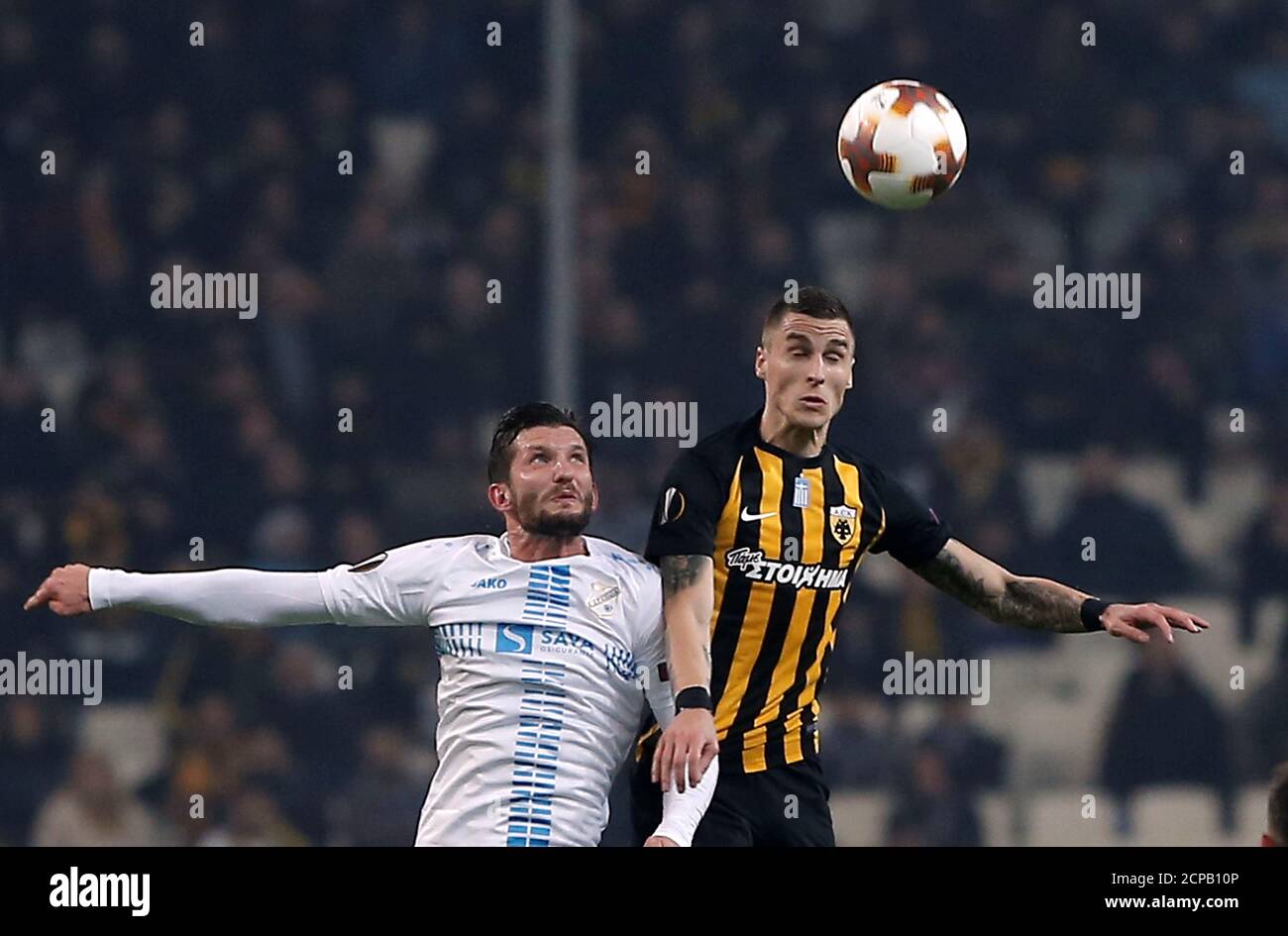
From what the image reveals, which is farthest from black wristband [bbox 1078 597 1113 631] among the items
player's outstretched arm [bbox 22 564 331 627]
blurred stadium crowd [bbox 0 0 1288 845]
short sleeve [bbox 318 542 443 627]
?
blurred stadium crowd [bbox 0 0 1288 845]

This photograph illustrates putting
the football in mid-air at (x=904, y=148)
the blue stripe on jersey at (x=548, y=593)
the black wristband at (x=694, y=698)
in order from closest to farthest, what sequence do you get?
the black wristband at (x=694, y=698) < the blue stripe on jersey at (x=548, y=593) < the football in mid-air at (x=904, y=148)

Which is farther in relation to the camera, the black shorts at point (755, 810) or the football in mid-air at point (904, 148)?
the football in mid-air at point (904, 148)

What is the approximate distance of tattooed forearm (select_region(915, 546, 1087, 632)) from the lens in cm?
632

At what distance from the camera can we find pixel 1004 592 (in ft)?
20.9

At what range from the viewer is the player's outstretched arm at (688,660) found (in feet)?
17.7

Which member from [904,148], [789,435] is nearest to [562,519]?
[789,435]

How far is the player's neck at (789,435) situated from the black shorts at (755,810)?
0.78 m

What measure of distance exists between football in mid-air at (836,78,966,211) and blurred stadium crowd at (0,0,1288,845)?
315 centimetres

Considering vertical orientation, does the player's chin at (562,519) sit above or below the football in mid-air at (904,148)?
below

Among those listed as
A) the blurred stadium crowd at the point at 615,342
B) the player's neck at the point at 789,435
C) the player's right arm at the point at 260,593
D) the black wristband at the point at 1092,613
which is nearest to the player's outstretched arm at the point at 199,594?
the player's right arm at the point at 260,593

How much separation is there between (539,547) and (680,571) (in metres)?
0.34

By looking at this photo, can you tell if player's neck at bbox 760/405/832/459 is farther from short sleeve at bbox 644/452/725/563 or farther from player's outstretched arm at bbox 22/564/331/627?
player's outstretched arm at bbox 22/564/331/627

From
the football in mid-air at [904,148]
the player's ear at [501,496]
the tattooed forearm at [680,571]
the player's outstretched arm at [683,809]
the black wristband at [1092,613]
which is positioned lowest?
the player's outstretched arm at [683,809]

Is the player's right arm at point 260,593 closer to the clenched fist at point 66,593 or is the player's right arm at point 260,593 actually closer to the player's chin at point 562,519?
the clenched fist at point 66,593
